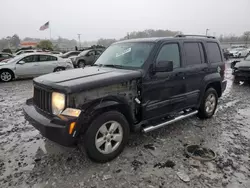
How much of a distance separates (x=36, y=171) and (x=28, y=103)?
1339 millimetres

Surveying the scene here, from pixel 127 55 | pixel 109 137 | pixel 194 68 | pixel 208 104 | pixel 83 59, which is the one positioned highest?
pixel 83 59

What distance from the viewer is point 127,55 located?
13.3ft

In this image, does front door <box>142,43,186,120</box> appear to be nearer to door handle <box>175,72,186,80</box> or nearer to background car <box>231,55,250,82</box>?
door handle <box>175,72,186,80</box>

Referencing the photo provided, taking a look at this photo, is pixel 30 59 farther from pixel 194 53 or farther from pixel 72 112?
pixel 72 112

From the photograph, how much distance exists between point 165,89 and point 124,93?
0.99m

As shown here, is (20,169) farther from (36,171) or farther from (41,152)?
(41,152)

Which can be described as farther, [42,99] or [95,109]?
[42,99]

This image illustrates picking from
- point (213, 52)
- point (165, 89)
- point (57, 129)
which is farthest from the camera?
point (213, 52)

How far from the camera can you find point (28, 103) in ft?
12.4

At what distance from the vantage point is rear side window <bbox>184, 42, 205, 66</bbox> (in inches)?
170

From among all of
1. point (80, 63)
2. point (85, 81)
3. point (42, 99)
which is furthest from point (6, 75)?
point (85, 81)

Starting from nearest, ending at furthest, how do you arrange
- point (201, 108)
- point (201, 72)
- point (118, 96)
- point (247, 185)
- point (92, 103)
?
point (247, 185) < point (92, 103) < point (118, 96) < point (201, 72) < point (201, 108)

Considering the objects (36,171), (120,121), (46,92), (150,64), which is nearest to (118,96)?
(120,121)

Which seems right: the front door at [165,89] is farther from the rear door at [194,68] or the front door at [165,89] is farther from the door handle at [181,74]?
the rear door at [194,68]
